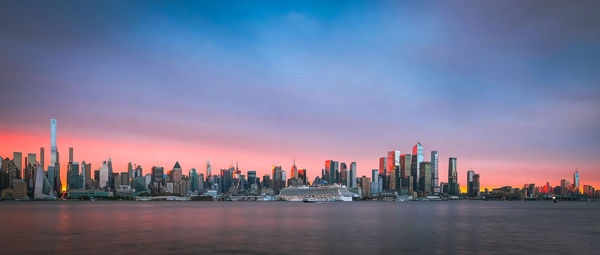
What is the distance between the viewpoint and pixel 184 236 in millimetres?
72750

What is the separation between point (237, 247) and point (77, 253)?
60.7 ft

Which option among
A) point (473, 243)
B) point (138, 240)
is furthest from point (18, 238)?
point (473, 243)

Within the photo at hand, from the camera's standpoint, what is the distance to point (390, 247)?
59.6 meters

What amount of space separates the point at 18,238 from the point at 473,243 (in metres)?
65.6

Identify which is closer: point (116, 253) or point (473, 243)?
point (116, 253)

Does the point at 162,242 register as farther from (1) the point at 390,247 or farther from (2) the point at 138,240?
(1) the point at 390,247

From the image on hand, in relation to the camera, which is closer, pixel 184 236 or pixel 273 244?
pixel 273 244

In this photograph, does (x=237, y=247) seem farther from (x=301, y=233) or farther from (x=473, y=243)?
(x=473, y=243)

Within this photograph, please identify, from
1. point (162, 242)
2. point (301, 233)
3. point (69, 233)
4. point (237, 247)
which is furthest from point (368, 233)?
point (69, 233)

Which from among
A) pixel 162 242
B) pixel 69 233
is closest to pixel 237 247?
pixel 162 242

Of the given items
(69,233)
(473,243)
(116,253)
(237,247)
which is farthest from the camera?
(69,233)

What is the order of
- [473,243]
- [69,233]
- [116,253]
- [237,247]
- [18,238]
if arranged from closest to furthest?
[116,253] → [237,247] → [473,243] → [18,238] → [69,233]

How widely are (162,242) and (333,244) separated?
2328 cm

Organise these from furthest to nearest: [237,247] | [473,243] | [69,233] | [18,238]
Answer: [69,233], [18,238], [473,243], [237,247]
